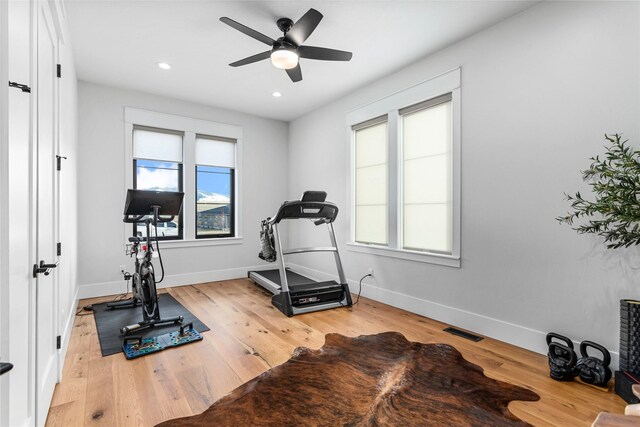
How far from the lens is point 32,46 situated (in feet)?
5.04

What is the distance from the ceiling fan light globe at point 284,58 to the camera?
9.02 ft

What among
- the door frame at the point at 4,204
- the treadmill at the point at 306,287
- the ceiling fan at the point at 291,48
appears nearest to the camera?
the door frame at the point at 4,204

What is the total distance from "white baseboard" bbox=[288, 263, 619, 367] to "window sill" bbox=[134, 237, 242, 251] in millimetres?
2335

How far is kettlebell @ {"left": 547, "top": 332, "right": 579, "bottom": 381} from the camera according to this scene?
2193 millimetres

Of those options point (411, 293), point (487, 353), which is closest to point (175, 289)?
point (411, 293)

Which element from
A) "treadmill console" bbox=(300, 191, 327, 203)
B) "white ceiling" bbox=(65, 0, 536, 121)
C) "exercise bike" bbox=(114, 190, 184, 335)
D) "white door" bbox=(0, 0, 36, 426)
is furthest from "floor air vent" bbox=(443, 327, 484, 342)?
"white door" bbox=(0, 0, 36, 426)

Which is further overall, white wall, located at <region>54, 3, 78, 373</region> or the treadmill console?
the treadmill console

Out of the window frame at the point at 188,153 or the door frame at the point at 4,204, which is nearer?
the door frame at the point at 4,204

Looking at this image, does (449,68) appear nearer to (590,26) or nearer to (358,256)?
(590,26)

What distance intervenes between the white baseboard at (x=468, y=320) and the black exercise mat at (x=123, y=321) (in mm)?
2174

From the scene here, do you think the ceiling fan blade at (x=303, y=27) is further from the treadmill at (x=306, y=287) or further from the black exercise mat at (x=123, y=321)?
the black exercise mat at (x=123, y=321)

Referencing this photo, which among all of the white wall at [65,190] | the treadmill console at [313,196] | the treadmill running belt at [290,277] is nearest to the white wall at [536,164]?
the treadmill console at [313,196]

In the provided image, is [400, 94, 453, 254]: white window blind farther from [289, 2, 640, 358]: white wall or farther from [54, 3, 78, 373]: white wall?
[54, 3, 78, 373]: white wall

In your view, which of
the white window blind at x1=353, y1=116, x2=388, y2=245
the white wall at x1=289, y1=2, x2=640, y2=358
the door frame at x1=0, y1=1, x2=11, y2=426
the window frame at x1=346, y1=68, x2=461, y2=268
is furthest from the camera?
the white window blind at x1=353, y1=116, x2=388, y2=245
